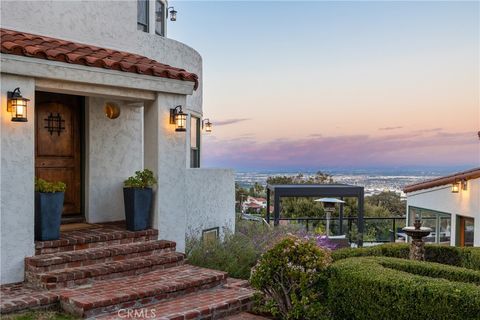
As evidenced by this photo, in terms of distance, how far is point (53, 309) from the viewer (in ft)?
19.1

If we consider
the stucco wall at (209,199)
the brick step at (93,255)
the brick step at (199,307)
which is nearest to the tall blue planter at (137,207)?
the brick step at (93,255)

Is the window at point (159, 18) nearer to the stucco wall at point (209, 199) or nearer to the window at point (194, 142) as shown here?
the window at point (194, 142)

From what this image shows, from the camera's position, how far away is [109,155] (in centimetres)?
910

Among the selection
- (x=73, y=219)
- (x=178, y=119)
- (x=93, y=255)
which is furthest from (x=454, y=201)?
(x=93, y=255)

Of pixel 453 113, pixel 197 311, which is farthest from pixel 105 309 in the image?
pixel 453 113

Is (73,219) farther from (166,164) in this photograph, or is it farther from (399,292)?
(399,292)

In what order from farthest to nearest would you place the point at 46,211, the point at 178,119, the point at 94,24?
the point at 94,24, the point at 178,119, the point at 46,211

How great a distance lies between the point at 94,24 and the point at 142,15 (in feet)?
6.65

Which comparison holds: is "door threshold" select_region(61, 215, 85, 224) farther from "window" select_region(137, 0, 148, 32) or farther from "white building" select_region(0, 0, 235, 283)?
"window" select_region(137, 0, 148, 32)

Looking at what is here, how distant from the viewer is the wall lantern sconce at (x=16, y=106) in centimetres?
630

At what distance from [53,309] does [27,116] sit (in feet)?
9.35

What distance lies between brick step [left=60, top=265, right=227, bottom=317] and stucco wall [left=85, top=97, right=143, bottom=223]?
2.41 m

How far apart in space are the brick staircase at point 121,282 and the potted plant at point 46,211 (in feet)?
0.56

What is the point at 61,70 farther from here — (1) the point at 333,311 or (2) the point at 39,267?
(1) the point at 333,311
